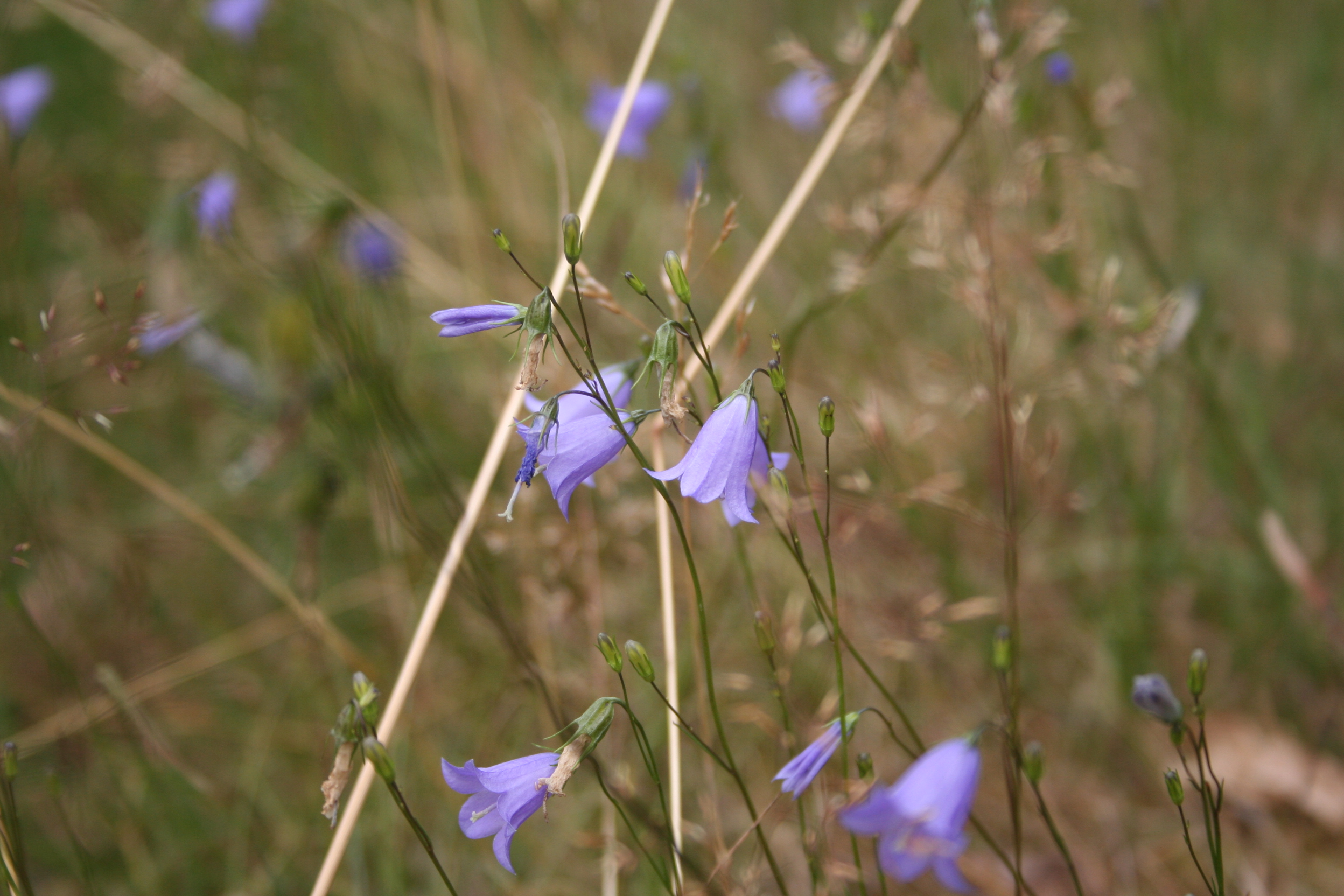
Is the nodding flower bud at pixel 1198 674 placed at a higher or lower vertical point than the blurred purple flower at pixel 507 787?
higher

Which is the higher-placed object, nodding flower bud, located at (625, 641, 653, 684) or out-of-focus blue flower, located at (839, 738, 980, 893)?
out-of-focus blue flower, located at (839, 738, 980, 893)

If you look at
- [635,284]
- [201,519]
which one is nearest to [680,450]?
[201,519]

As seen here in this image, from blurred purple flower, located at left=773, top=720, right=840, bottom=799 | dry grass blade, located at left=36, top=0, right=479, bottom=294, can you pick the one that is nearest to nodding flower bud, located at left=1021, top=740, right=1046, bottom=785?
blurred purple flower, located at left=773, top=720, right=840, bottom=799

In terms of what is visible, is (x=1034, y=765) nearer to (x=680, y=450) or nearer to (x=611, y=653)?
(x=611, y=653)

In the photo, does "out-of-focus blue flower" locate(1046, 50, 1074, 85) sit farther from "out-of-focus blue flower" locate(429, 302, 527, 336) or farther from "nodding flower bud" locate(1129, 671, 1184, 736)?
"out-of-focus blue flower" locate(429, 302, 527, 336)

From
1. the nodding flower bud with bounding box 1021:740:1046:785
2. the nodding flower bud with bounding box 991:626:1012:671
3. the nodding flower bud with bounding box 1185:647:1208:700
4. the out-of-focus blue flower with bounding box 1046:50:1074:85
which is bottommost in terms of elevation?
the nodding flower bud with bounding box 1021:740:1046:785

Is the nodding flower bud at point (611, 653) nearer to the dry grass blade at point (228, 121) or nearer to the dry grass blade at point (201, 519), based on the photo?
the dry grass blade at point (201, 519)

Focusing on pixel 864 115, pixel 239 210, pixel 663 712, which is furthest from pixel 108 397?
pixel 864 115

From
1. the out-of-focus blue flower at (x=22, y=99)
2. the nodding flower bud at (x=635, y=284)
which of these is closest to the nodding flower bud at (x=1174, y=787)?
the nodding flower bud at (x=635, y=284)
